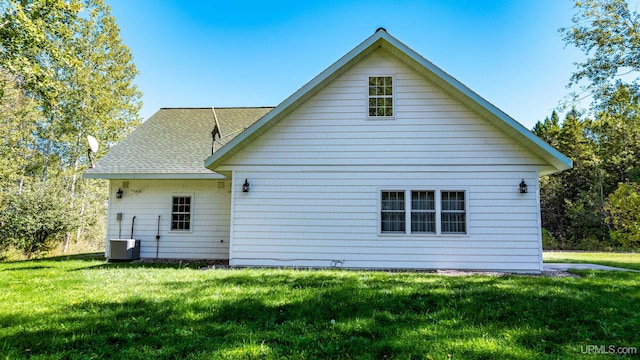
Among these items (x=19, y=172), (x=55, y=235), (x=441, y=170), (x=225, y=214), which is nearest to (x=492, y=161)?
(x=441, y=170)

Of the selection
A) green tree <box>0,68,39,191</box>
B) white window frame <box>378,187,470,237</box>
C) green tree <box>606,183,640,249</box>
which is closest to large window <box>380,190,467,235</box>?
white window frame <box>378,187,470,237</box>

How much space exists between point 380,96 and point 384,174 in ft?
6.70

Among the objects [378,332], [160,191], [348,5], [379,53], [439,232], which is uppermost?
[348,5]

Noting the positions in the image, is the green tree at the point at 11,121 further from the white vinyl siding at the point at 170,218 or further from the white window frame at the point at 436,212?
the white window frame at the point at 436,212

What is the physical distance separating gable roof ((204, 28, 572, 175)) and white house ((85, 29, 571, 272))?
0.11 ft

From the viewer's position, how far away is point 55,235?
14.2 meters

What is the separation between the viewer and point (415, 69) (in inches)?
360

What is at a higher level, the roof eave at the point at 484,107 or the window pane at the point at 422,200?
the roof eave at the point at 484,107

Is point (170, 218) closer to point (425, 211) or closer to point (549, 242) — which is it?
point (425, 211)

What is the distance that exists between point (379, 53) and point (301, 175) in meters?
3.77

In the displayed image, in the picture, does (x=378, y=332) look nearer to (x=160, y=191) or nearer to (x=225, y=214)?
(x=225, y=214)

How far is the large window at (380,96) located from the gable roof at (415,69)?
666 millimetres

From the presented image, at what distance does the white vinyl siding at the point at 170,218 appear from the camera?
35.9 ft

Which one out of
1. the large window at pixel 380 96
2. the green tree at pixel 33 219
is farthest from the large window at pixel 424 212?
the green tree at pixel 33 219
